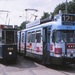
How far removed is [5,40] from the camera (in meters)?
11.5

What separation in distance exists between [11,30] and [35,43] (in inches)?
81.9

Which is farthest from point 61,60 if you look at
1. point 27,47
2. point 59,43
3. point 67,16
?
point 27,47

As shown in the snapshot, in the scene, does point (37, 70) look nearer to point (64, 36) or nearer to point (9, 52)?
point (64, 36)

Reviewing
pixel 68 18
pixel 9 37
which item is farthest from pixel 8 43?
pixel 68 18

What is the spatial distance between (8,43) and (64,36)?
432 cm

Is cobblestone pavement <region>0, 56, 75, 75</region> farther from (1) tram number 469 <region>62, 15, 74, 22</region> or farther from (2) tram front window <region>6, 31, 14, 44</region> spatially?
(1) tram number 469 <region>62, 15, 74, 22</region>

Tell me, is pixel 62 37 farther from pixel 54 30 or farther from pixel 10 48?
pixel 10 48

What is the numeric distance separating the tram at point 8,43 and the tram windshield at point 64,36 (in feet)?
11.6

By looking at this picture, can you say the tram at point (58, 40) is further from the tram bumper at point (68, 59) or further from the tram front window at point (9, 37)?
the tram front window at point (9, 37)

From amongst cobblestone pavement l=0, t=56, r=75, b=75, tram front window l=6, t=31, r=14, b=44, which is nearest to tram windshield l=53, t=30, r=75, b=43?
cobblestone pavement l=0, t=56, r=75, b=75

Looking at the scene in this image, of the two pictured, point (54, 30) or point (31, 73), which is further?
point (54, 30)

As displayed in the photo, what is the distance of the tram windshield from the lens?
923 cm

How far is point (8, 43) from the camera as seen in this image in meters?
11.4

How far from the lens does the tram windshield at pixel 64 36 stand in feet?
30.3
